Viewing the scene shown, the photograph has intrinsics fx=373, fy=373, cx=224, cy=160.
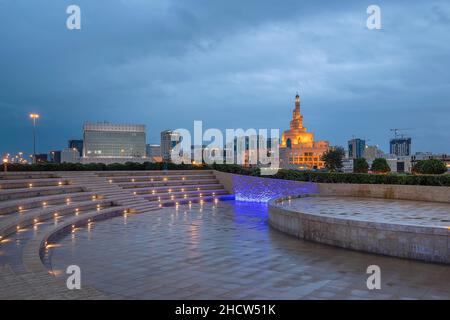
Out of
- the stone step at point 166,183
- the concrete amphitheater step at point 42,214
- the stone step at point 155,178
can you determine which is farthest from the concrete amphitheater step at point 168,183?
the concrete amphitheater step at point 42,214

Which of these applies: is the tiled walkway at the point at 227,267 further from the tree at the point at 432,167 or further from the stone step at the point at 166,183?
the tree at the point at 432,167

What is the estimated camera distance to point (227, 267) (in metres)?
8.01

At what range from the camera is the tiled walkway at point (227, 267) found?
6449 millimetres

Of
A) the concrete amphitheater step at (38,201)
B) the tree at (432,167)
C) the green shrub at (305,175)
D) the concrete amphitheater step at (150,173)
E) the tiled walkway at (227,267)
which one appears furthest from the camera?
the concrete amphitheater step at (150,173)

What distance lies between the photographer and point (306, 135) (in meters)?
150

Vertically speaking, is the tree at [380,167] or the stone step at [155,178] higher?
the tree at [380,167]

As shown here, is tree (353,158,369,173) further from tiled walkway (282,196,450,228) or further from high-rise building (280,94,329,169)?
high-rise building (280,94,329,169)

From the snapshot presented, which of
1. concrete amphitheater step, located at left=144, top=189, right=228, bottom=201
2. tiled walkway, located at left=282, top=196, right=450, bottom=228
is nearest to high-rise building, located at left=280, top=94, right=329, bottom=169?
concrete amphitheater step, located at left=144, top=189, right=228, bottom=201

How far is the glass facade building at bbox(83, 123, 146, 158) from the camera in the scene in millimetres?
124000

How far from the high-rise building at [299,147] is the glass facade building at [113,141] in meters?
53.0
